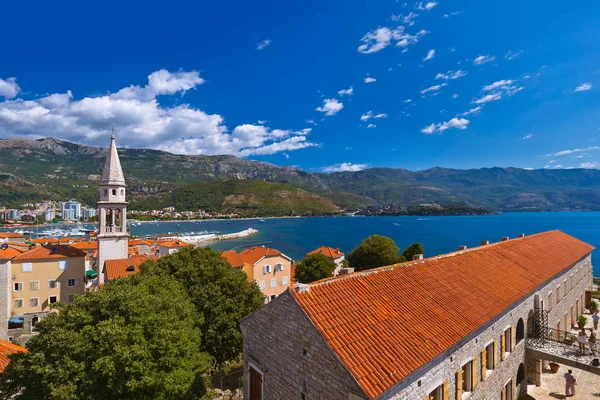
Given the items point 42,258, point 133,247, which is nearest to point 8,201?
point 133,247

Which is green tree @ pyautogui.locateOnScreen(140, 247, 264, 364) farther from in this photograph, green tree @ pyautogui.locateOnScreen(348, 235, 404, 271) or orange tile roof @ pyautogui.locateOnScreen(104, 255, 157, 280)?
green tree @ pyautogui.locateOnScreen(348, 235, 404, 271)

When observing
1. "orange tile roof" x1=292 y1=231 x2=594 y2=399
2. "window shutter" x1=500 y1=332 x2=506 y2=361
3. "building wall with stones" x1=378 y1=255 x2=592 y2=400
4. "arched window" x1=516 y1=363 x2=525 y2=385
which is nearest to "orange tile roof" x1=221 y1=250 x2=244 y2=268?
"orange tile roof" x1=292 y1=231 x2=594 y2=399

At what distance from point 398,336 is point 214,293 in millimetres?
12153

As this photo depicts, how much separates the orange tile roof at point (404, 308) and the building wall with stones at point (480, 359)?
0.65 m

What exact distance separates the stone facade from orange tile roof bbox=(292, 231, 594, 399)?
0.47 meters

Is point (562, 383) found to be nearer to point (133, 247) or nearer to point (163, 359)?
point (163, 359)

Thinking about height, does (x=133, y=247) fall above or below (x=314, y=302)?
below

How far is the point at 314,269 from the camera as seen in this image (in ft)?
136

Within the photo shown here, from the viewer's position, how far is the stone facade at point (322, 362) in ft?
27.0

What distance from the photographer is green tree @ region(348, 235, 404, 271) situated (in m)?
46.1

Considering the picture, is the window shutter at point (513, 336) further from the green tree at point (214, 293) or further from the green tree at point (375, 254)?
the green tree at point (375, 254)

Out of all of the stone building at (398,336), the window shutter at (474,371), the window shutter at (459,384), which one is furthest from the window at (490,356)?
the window shutter at (459,384)

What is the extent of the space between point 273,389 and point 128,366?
4.68 metres

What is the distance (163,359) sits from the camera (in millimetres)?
10008
